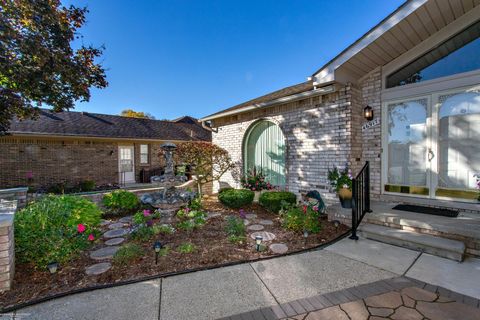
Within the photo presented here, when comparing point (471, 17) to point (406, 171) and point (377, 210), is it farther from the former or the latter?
point (377, 210)

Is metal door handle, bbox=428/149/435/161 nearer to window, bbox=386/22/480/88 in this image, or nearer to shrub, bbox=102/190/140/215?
window, bbox=386/22/480/88

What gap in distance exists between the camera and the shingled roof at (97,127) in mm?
10805

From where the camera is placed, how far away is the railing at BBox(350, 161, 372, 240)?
3898mm

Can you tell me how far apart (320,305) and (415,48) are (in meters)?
5.42

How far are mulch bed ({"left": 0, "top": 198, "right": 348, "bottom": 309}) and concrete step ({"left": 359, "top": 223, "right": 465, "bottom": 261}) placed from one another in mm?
528

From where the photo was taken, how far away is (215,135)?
8.87 meters

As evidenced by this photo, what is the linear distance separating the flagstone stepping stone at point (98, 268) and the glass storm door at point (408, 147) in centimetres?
563

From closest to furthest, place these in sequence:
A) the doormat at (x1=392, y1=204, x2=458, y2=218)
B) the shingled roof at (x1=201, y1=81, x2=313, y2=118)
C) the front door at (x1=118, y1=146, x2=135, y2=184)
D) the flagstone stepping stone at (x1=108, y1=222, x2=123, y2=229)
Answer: the doormat at (x1=392, y1=204, x2=458, y2=218) → the flagstone stepping stone at (x1=108, y1=222, x2=123, y2=229) → the shingled roof at (x1=201, y1=81, x2=313, y2=118) → the front door at (x1=118, y1=146, x2=135, y2=184)

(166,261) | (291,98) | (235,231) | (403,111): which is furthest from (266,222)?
(403,111)

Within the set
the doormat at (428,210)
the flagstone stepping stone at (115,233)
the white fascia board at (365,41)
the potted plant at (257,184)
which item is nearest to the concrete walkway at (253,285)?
the doormat at (428,210)

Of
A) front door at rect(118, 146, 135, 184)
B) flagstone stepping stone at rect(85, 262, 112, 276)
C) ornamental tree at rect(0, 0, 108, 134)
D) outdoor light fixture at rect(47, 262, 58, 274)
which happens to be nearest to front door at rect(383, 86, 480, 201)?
flagstone stepping stone at rect(85, 262, 112, 276)

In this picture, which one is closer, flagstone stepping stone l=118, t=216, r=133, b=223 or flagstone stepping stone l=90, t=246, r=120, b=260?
flagstone stepping stone l=90, t=246, r=120, b=260

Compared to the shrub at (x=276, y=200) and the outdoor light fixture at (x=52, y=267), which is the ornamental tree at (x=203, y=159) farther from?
the outdoor light fixture at (x=52, y=267)

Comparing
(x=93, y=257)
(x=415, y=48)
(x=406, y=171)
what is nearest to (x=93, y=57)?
(x=93, y=257)
